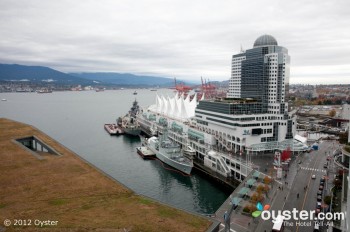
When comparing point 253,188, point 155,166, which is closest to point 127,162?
point 155,166

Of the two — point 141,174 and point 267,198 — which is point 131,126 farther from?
point 267,198

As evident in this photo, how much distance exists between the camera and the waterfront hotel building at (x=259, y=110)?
47.1 meters

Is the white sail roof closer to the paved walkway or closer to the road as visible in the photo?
the paved walkway

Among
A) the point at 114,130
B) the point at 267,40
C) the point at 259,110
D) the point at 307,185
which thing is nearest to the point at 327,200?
the point at 307,185

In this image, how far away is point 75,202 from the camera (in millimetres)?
24203

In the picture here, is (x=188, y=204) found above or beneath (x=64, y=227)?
beneath

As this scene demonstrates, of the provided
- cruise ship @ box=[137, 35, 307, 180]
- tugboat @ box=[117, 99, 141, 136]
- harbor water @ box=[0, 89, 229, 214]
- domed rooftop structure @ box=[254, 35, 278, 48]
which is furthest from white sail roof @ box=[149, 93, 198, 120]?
domed rooftop structure @ box=[254, 35, 278, 48]

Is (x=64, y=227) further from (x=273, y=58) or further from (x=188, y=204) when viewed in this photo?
(x=273, y=58)

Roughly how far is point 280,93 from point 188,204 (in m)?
28.7

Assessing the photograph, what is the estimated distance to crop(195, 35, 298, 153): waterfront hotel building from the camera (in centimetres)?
4712

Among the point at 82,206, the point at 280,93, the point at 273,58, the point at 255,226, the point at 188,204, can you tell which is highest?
the point at 273,58

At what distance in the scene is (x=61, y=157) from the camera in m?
38.2

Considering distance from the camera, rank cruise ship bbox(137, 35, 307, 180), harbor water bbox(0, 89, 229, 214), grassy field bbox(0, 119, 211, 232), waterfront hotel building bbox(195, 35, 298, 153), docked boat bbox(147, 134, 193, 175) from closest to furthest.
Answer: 1. grassy field bbox(0, 119, 211, 232)
2. harbor water bbox(0, 89, 229, 214)
3. docked boat bbox(147, 134, 193, 175)
4. cruise ship bbox(137, 35, 307, 180)
5. waterfront hotel building bbox(195, 35, 298, 153)

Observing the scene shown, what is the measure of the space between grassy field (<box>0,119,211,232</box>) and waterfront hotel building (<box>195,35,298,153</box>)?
25060mm
